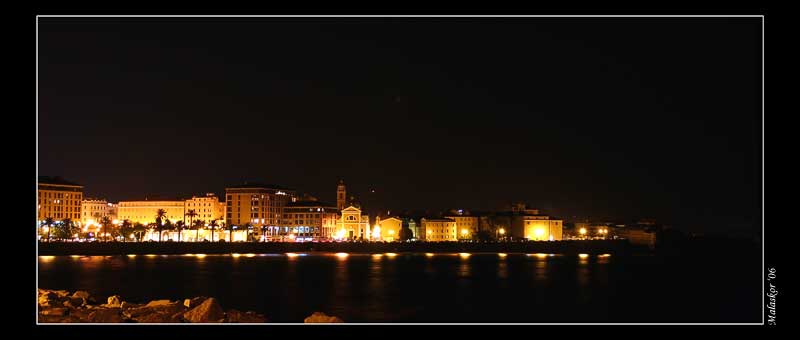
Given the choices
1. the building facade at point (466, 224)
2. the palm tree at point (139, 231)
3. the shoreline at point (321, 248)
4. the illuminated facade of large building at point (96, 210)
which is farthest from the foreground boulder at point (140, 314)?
the building facade at point (466, 224)

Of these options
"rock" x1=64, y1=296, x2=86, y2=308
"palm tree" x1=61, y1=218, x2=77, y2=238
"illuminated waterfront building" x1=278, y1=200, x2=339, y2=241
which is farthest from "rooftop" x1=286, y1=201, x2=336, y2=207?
"rock" x1=64, y1=296, x2=86, y2=308

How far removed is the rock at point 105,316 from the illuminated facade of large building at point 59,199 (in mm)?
42439

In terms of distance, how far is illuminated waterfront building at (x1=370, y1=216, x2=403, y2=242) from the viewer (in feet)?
194

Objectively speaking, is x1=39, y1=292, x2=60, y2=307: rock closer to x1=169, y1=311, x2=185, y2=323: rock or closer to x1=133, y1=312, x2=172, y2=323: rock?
x1=133, y1=312, x2=172, y2=323: rock

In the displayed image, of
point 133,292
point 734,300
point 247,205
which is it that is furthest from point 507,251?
point 133,292

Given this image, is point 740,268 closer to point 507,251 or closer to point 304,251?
point 507,251

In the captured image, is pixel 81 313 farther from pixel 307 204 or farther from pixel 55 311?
pixel 307 204

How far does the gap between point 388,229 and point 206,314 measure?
46114 mm

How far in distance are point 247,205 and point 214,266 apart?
1169 inches

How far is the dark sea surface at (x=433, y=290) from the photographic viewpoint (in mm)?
19422

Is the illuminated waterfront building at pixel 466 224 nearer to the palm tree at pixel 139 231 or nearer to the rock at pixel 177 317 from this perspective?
the palm tree at pixel 139 231

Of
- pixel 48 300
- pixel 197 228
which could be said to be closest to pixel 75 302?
pixel 48 300

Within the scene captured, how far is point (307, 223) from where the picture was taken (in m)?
61.6

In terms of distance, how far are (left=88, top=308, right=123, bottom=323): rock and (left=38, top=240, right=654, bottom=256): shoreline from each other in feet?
93.8
